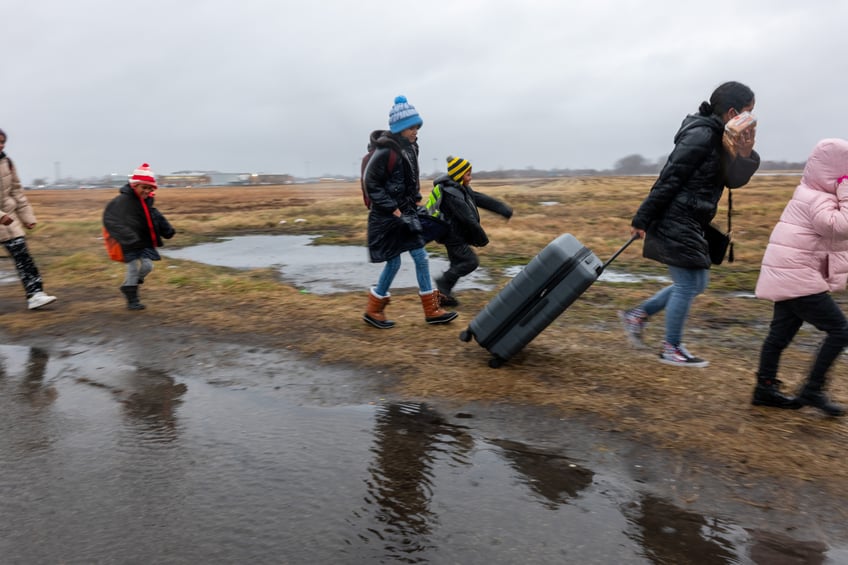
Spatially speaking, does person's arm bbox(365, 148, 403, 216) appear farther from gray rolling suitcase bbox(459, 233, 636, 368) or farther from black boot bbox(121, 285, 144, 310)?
black boot bbox(121, 285, 144, 310)

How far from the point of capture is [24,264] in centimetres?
787

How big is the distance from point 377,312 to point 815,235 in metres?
3.91

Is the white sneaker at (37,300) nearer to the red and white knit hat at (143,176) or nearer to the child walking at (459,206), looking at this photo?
the red and white knit hat at (143,176)

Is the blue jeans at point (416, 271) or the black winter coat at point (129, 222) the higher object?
the black winter coat at point (129, 222)

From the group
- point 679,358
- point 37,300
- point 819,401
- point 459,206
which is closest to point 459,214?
point 459,206

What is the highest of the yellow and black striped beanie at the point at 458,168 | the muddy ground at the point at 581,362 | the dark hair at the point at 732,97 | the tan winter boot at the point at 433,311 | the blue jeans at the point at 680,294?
the dark hair at the point at 732,97

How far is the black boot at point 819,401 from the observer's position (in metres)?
4.20

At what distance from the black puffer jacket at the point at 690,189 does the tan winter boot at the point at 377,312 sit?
2.63 meters

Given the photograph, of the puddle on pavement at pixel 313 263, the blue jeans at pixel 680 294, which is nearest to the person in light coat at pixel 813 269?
the blue jeans at pixel 680 294

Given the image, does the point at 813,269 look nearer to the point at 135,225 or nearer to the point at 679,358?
the point at 679,358

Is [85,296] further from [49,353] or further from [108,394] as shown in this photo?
[108,394]

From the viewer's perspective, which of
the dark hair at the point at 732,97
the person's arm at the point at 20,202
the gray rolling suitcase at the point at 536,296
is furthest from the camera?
the person's arm at the point at 20,202

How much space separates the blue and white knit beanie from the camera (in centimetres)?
616

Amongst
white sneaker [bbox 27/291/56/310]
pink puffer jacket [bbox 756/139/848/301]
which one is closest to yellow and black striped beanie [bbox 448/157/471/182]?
pink puffer jacket [bbox 756/139/848/301]
